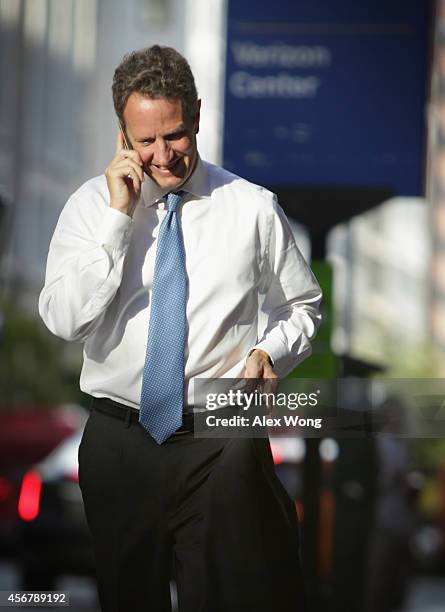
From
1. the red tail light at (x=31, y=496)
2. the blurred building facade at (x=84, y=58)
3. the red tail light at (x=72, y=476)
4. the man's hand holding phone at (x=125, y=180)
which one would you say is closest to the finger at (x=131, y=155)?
the man's hand holding phone at (x=125, y=180)

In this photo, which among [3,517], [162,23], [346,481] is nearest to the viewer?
[162,23]

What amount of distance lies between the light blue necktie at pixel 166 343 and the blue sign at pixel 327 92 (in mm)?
2461

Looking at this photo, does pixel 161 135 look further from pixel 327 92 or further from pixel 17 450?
pixel 17 450

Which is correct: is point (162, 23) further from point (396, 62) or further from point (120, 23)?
point (396, 62)

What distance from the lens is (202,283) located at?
369 centimetres

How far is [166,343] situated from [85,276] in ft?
0.91

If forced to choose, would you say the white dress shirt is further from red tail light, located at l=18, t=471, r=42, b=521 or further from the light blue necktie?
red tail light, located at l=18, t=471, r=42, b=521

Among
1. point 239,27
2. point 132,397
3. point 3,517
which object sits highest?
point 239,27

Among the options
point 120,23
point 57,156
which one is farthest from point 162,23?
point 57,156

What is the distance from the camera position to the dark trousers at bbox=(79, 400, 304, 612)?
3607mm

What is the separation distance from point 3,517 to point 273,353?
10.2m

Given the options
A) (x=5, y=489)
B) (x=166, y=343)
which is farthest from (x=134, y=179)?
(x=5, y=489)

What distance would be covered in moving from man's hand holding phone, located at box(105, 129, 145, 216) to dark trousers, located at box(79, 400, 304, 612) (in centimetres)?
48

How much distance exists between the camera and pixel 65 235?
3.62 m
